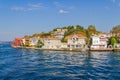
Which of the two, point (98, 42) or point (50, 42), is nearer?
point (98, 42)

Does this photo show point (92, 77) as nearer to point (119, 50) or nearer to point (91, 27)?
point (119, 50)

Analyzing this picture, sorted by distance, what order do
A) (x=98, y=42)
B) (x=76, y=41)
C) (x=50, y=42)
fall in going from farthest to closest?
1. (x=50, y=42)
2. (x=76, y=41)
3. (x=98, y=42)

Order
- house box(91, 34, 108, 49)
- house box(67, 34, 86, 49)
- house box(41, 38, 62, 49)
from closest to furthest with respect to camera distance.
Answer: house box(91, 34, 108, 49)
house box(67, 34, 86, 49)
house box(41, 38, 62, 49)

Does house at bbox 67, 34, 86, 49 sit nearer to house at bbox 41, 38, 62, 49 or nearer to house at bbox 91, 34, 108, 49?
house at bbox 91, 34, 108, 49

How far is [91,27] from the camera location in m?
121

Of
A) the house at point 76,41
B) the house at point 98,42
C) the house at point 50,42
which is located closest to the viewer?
the house at point 98,42

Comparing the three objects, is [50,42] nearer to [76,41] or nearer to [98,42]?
[76,41]

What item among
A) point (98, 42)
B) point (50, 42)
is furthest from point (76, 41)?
point (50, 42)

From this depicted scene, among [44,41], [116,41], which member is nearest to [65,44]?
[44,41]

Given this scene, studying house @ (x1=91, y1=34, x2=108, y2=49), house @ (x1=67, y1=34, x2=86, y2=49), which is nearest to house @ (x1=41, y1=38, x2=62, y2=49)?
house @ (x1=67, y1=34, x2=86, y2=49)

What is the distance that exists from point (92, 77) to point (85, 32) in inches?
3332

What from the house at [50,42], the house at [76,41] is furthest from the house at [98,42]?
the house at [50,42]

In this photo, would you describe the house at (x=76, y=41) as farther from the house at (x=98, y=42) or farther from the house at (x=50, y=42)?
the house at (x=50, y=42)

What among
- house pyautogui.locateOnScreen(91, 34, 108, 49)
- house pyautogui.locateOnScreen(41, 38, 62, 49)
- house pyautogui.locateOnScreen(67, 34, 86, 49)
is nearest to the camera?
house pyautogui.locateOnScreen(91, 34, 108, 49)
